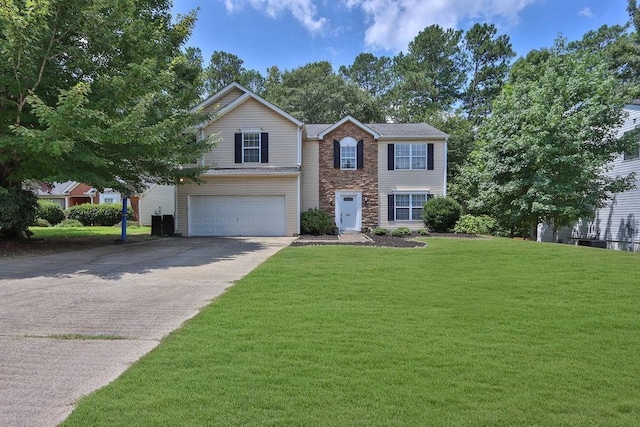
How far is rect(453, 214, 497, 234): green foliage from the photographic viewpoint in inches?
770

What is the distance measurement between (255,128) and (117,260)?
10.6 metres

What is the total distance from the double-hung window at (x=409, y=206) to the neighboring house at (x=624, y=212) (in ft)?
27.9

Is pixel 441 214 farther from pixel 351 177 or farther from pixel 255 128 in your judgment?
pixel 255 128

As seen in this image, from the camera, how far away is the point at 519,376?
11.4 feet

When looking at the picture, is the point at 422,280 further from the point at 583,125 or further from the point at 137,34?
the point at 583,125

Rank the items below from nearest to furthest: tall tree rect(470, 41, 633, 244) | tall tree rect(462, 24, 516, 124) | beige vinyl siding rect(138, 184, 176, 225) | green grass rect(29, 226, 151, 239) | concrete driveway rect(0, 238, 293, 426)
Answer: concrete driveway rect(0, 238, 293, 426) → tall tree rect(470, 41, 633, 244) → green grass rect(29, 226, 151, 239) → beige vinyl siding rect(138, 184, 176, 225) → tall tree rect(462, 24, 516, 124)

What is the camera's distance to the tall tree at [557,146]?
Result: 632 inches

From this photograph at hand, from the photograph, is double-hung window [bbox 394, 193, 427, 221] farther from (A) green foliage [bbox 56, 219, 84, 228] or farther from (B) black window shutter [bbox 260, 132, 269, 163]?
(A) green foliage [bbox 56, 219, 84, 228]

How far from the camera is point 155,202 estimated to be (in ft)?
97.1

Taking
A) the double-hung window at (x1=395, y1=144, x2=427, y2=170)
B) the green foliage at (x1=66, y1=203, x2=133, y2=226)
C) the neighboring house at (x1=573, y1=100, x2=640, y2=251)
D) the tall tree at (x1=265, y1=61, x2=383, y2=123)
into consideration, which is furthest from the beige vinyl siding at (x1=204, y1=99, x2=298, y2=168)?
the neighboring house at (x1=573, y1=100, x2=640, y2=251)

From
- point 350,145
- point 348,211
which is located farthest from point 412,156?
point 348,211

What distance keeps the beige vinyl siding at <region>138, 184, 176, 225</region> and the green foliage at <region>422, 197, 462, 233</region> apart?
17.6 meters

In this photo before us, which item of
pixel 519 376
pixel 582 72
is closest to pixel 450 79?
pixel 582 72

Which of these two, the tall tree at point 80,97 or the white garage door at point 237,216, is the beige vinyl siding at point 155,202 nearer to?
the white garage door at point 237,216
